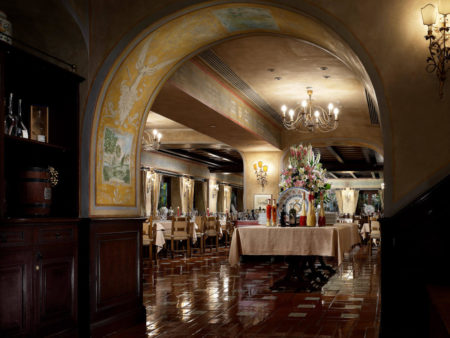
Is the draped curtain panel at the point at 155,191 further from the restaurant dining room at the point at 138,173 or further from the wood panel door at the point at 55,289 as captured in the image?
the wood panel door at the point at 55,289

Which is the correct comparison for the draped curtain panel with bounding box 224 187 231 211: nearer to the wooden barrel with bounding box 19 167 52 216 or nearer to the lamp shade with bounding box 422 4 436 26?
the wooden barrel with bounding box 19 167 52 216

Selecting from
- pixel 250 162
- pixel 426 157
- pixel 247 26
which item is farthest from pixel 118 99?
pixel 250 162

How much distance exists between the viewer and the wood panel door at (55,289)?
138 inches

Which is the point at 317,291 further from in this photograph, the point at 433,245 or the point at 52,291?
the point at 52,291

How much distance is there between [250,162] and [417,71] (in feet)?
33.6

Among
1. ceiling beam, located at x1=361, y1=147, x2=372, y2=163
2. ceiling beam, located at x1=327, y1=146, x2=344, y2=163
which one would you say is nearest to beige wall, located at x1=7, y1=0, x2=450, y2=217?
ceiling beam, located at x1=327, y1=146, x2=344, y2=163

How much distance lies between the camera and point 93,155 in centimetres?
425

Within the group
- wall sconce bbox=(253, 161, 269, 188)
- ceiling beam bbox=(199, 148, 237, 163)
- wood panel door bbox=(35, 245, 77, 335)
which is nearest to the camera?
wood panel door bbox=(35, 245, 77, 335)

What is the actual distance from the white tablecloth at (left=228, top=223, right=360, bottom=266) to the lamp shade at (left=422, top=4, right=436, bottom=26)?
9.85 feet

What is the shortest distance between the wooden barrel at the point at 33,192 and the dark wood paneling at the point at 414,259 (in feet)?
8.25

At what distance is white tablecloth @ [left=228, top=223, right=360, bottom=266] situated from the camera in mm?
5840

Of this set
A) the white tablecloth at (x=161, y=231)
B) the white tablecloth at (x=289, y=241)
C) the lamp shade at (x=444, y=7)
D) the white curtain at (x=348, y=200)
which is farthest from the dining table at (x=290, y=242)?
the white curtain at (x=348, y=200)

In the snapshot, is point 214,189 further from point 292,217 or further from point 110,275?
point 110,275

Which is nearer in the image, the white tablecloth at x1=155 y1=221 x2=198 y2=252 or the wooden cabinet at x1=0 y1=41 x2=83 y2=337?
the wooden cabinet at x1=0 y1=41 x2=83 y2=337
